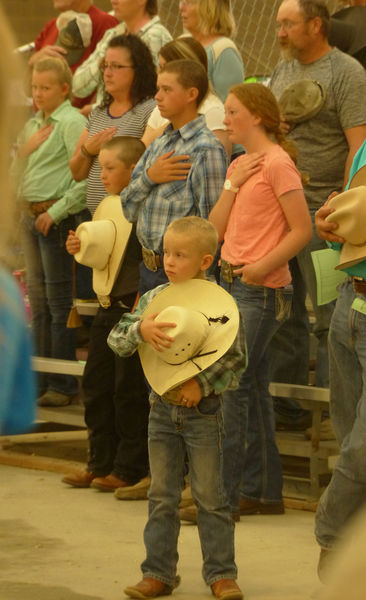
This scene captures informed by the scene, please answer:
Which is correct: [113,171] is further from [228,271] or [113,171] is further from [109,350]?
[228,271]

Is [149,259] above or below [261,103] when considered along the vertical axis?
below

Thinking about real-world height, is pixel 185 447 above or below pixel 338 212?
below

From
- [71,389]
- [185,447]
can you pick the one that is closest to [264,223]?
[185,447]

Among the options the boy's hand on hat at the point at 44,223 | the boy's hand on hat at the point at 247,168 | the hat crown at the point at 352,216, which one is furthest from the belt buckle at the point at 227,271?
the boy's hand on hat at the point at 44,223

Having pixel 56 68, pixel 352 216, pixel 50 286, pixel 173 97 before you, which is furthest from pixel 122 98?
pixel 352 216

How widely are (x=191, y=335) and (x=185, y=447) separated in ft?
1.46

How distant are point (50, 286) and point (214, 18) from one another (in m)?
1.78

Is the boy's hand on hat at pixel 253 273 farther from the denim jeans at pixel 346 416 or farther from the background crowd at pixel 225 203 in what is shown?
the denim jeans at pixel 346 416

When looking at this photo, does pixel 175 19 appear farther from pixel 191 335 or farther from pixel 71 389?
pixel 191 335

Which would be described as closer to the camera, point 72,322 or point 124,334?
point 124,334

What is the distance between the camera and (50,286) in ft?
21.7

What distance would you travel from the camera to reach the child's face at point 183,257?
4305 millimetres

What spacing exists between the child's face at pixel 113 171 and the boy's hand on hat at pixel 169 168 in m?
0.50

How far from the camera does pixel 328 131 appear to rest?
18.5 feet
